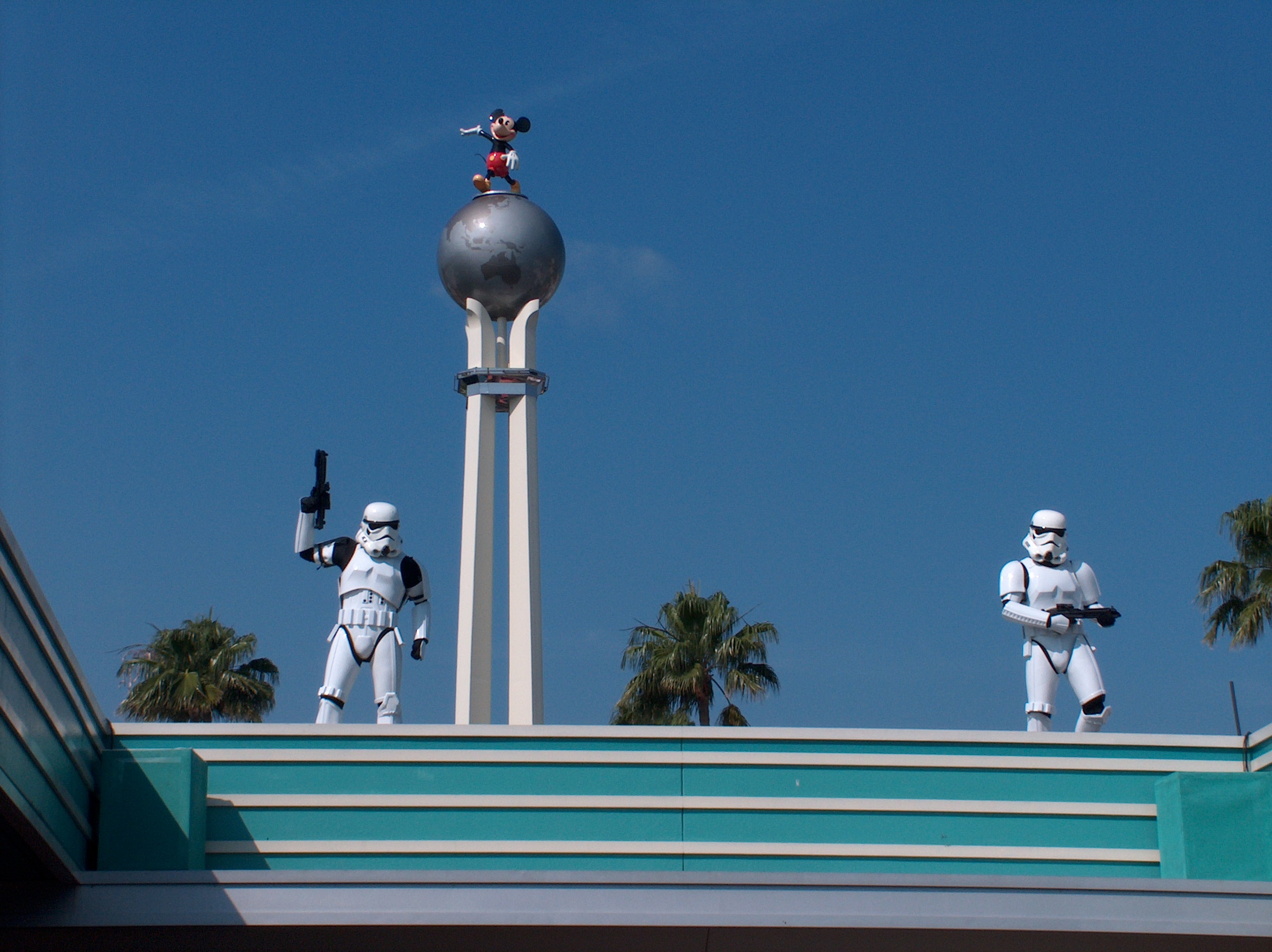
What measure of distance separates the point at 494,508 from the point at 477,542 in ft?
1.64

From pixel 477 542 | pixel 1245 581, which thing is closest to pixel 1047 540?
pixel 477 542

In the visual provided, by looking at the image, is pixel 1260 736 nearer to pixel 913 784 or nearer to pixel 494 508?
pixel 913 784

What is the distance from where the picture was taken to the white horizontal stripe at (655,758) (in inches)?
464

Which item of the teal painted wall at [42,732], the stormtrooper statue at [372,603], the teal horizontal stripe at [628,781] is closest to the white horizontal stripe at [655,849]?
the teal horizontal stripe at [628,781]

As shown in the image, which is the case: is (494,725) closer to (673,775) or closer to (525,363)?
(673,775)

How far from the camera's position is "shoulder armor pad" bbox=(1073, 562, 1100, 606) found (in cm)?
1418

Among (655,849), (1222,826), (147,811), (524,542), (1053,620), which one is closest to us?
(147,811)

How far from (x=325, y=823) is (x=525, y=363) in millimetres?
8175

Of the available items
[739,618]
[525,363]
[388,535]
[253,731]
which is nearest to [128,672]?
[739,618]

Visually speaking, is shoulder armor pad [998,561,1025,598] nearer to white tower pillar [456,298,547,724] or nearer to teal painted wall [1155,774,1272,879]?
teal painted wall [1155,774,1272,879]

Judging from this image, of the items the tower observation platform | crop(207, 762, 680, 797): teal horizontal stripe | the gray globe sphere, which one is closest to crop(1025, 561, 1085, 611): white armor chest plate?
the tower observation platform

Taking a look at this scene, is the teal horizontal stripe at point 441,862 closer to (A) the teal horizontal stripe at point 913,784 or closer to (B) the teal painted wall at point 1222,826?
(A) the teal horizontal stripe at point 913,784

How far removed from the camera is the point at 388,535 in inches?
596

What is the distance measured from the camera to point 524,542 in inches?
731
